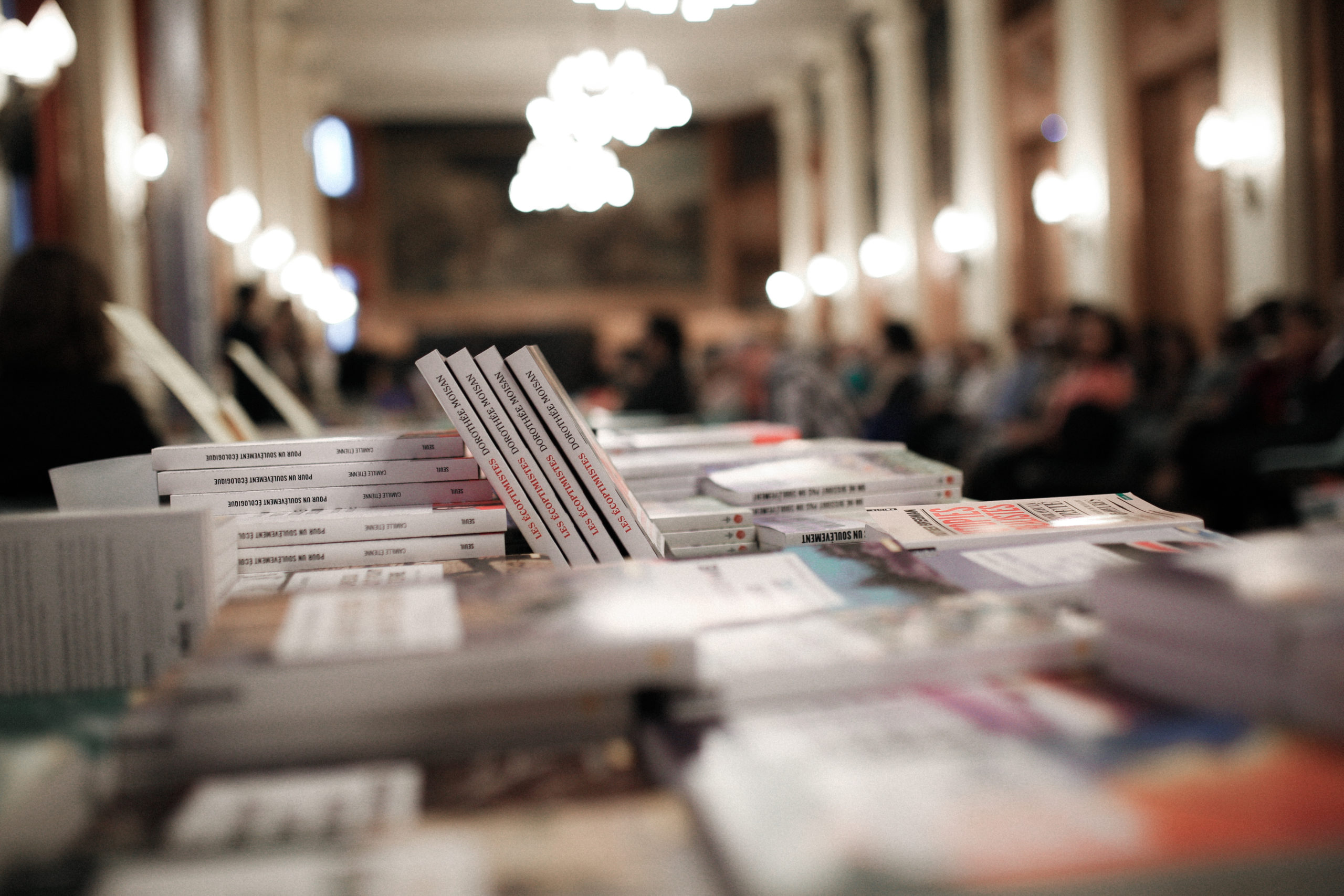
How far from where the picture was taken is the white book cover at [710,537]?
158 centimetres

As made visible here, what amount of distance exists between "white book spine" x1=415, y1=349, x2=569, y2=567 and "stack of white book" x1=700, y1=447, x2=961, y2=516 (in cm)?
37

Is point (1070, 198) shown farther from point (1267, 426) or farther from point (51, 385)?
point (51, 385)

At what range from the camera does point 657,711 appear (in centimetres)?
86

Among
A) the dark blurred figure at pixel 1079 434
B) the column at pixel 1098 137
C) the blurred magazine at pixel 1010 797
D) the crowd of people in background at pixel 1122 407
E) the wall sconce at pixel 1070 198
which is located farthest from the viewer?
the wall sconce at pixel 1070 198

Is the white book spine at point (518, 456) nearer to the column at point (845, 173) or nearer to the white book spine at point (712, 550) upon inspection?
the white book spine at point (712, 550)

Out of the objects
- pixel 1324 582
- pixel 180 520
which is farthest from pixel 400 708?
pixel 1324 582

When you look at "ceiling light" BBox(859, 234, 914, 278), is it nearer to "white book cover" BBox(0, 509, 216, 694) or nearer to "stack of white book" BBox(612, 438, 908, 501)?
"stack of white book" BBox(612, 438, 908, 501)

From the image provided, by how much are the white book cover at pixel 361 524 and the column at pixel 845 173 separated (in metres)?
13.7

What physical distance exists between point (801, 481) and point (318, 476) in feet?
2.54

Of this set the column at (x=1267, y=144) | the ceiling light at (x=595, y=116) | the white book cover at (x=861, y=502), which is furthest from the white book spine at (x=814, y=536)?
the column at (x=1267, y=144)

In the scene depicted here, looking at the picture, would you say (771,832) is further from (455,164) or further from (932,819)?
(455,164)

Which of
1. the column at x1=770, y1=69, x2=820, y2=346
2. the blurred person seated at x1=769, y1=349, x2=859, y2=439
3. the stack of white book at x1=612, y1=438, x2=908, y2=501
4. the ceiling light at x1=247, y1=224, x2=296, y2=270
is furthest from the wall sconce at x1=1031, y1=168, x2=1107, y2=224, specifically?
the stack of white book at x1=612, y1=438, x2=908, y2=501

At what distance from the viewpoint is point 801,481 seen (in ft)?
5.87

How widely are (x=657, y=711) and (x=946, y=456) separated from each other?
7.60 m
